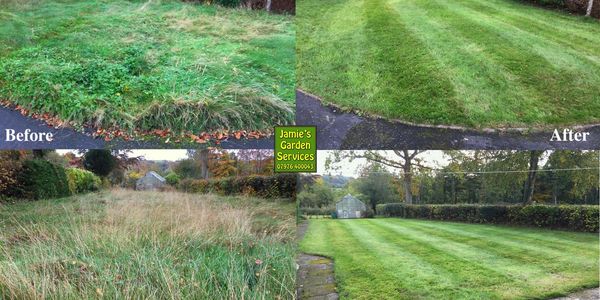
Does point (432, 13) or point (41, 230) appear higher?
point (432, 13)

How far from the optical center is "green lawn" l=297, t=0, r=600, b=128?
4.01m

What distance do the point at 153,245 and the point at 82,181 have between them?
90 centimetres

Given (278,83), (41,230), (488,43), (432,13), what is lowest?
(41,230)

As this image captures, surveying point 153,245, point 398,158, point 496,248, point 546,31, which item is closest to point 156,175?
point 153,245

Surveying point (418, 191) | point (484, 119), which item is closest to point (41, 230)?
point (418, 191)

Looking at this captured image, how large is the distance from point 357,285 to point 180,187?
6.23 ft

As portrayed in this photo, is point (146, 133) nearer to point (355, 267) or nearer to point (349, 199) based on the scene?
point (349, 199)

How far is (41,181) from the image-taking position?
14.3 feet

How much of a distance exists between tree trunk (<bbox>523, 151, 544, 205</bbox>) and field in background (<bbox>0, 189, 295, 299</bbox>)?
2.26 metres

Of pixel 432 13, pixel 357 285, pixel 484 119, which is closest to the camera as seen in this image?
pixel 484 119

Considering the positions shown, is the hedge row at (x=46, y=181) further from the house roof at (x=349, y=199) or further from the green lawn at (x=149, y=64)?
the house roof at (x=349, y=199)

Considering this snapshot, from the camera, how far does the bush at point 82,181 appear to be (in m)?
4.26

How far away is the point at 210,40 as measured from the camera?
16.1 feet

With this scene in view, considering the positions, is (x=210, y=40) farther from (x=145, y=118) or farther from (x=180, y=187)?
(x=180, y=187)
